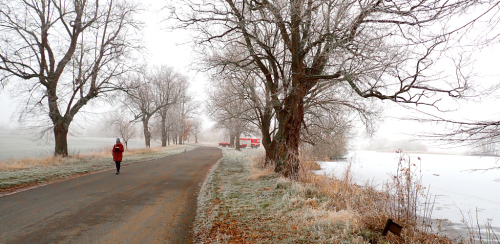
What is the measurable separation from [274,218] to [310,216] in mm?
727

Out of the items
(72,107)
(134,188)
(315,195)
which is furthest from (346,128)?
(72,107)

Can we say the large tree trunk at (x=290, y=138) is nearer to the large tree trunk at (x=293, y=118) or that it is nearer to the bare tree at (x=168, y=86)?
the large tree trunk at (x=293, y=118)

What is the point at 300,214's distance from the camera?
4930 millimetres

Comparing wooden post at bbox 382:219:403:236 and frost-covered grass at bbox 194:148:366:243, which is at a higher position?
wooden post at bbox 382:219:403:236

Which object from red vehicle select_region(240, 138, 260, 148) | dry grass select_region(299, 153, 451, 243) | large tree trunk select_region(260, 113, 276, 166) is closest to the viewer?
dry grass select_region(299, 153, 451, 243)

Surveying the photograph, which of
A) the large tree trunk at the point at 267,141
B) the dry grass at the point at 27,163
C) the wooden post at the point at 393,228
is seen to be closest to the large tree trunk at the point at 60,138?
the dry grass at the point at 27,163

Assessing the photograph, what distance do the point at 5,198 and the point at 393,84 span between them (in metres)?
11.1

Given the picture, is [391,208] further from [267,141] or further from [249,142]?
[249,142]

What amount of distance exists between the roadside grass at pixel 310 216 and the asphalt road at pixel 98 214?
1.93 ft

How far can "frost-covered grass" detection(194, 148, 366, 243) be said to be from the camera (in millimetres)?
3986

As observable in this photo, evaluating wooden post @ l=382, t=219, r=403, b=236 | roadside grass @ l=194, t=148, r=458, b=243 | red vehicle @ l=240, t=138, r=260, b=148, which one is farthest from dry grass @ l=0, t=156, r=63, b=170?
red vehicle @ l=240, t=138, r=260, b=148

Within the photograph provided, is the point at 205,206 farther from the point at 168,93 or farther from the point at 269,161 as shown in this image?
the point at 168,93

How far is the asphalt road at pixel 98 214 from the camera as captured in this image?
4.15 metres

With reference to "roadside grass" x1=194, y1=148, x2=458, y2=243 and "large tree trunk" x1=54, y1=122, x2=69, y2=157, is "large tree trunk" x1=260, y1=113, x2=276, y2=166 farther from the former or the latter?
Result: "large tree trunk" x1=54, y1=122, x2=69, y2=157
